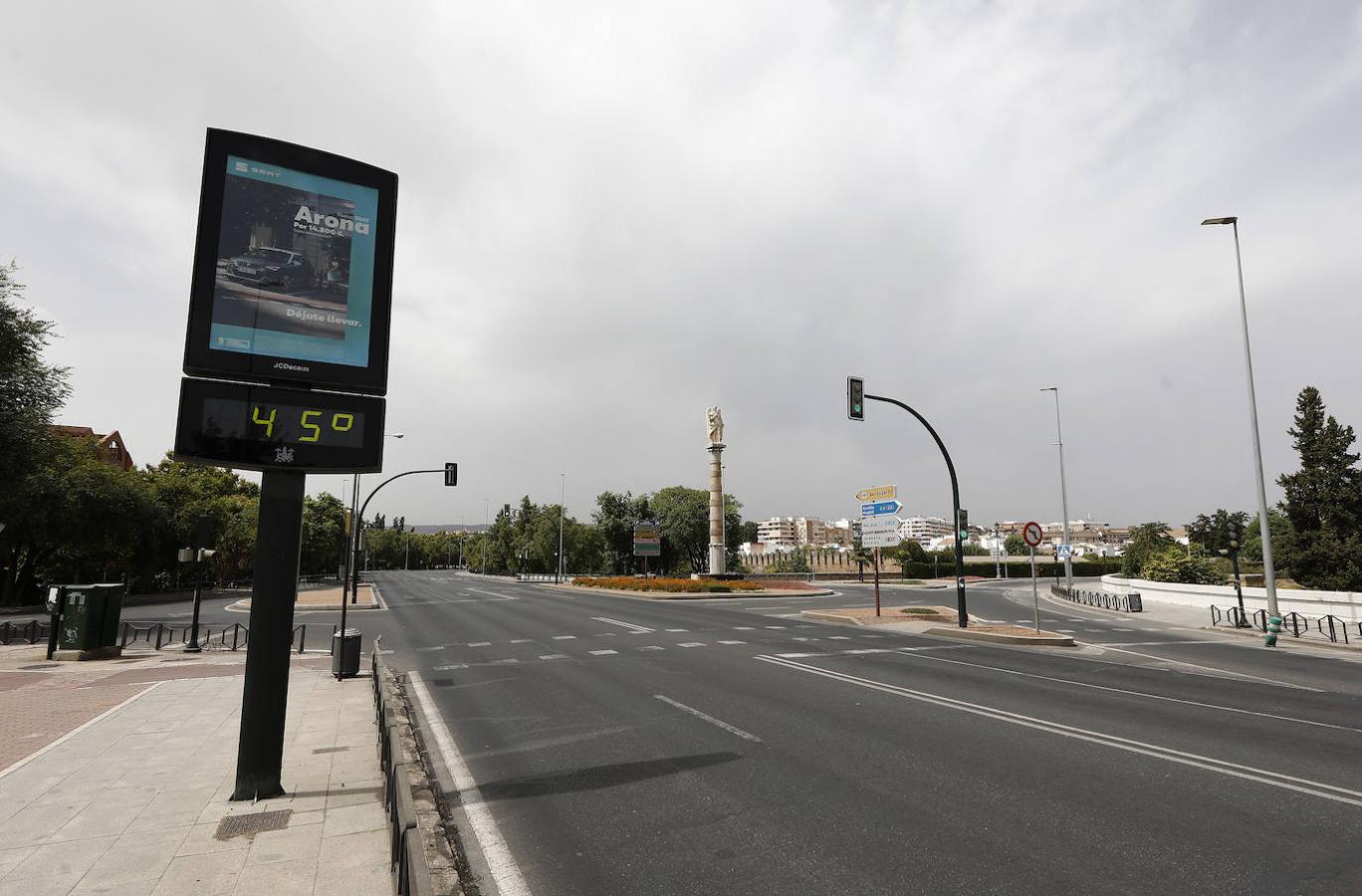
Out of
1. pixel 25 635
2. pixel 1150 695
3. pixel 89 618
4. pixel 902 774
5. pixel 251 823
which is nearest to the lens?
pixel 251 823

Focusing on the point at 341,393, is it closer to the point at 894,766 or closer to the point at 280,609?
the point at 280,609

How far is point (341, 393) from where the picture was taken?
6461 millimetres

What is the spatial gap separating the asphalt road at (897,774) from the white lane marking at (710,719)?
5 cm

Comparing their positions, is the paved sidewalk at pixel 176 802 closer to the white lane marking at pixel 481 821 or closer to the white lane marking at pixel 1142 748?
the white lane marking at pixel 481 821

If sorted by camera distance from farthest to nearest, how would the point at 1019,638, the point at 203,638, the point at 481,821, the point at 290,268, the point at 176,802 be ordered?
1. the point at 203,638
2. the point at 1019,638
3. the point at 290,268
4. the point at 176,802
5. the point at 481,821

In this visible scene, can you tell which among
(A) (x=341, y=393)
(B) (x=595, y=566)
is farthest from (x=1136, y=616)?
(B) (x=595, y=566)

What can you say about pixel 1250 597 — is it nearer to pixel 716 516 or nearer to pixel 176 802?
pixel 716 516

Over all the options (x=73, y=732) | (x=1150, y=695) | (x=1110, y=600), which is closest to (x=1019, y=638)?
(x=1150, y=695)

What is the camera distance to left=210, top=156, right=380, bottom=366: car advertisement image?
20.0 ft

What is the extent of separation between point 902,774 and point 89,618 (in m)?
18.4

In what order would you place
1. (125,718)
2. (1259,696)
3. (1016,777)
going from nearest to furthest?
(1016,777), (125,718), (1259,696)

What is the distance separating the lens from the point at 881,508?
26.0 m

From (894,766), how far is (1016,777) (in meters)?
1.17

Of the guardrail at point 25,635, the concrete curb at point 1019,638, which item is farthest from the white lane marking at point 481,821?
the guardrail at point 25,635
